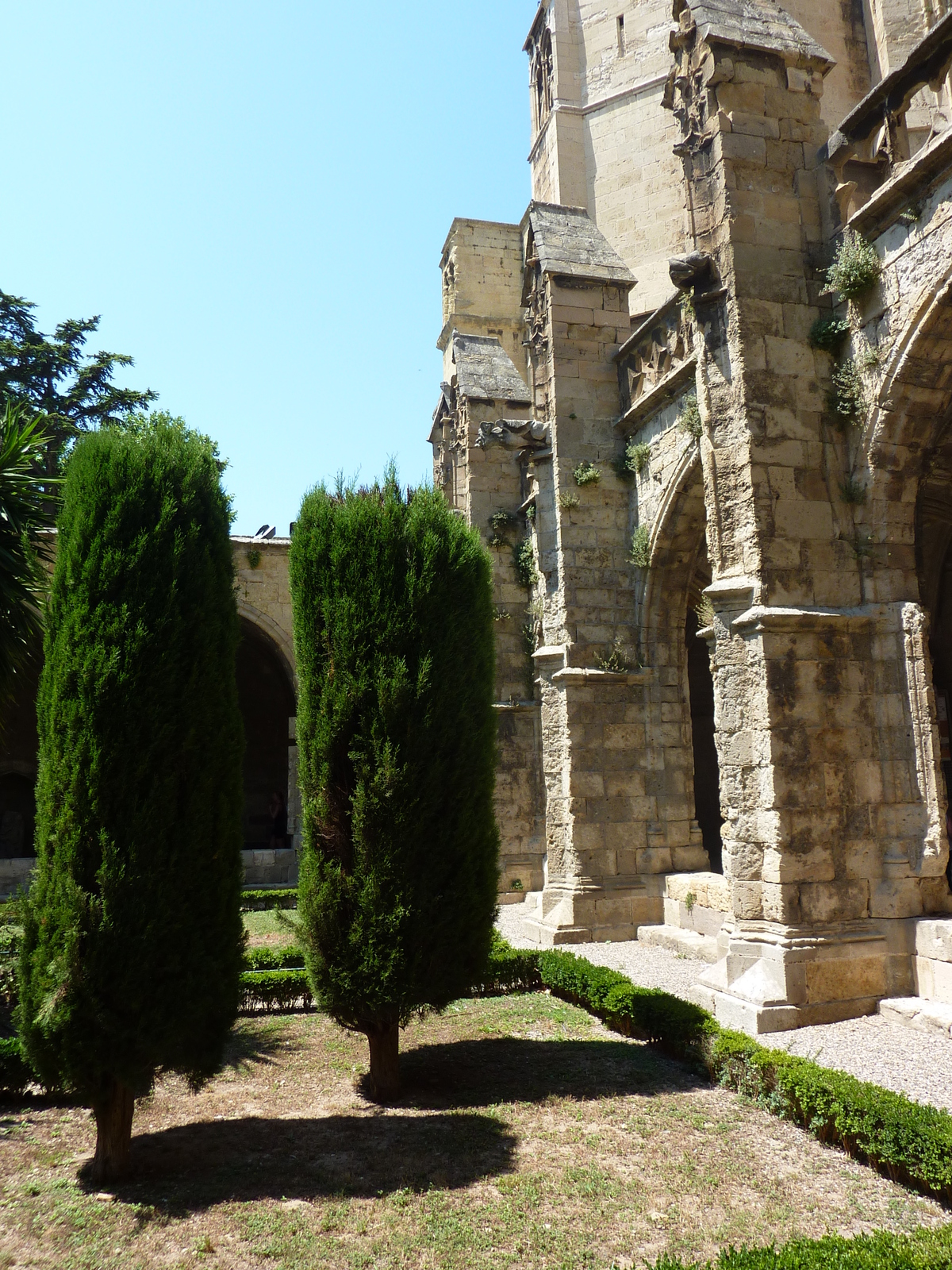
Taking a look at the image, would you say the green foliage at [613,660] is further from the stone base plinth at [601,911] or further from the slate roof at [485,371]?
the slate roof at [485,371]

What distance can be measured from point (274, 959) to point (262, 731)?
40.8 ft

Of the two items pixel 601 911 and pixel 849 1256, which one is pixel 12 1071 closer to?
pixel 849 1256

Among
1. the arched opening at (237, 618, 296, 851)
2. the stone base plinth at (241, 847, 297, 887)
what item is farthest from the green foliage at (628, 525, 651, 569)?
the arched opening at (237, 618, 296, 851)

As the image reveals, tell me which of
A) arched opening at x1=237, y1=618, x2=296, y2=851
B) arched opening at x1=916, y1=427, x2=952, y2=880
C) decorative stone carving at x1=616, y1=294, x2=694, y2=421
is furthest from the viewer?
arched opening at x1=237, y1=618, x2=296, y2=851

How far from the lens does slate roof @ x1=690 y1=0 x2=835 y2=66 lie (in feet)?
21.2

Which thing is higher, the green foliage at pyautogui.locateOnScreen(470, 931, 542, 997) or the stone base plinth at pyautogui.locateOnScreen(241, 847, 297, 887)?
the stone base plinth at pyautogui.locateOnScreen(241, 847, 297, 887)

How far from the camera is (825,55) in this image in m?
6.62

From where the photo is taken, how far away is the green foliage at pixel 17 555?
5.29 m

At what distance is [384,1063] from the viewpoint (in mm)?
4805

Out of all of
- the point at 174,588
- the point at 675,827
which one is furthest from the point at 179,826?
A: the point at 675,827

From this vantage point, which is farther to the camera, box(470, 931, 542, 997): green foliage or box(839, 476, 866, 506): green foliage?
box(470, 931, 542, 997): green foliage

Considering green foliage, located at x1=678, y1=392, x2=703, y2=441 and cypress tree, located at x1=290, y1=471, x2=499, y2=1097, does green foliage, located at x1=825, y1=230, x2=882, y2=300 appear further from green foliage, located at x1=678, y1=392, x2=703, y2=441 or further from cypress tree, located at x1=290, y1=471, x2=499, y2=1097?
cypress tree, located at x1=290, y1=471, x2=499, y2=1097

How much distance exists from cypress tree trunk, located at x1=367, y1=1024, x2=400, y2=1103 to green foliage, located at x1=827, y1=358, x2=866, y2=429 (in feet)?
16.3

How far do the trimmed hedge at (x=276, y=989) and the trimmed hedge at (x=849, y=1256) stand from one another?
14.9 ft
